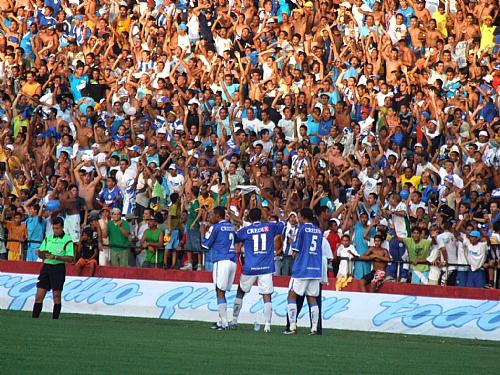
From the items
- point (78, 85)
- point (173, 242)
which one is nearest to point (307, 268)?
point (173, 242)

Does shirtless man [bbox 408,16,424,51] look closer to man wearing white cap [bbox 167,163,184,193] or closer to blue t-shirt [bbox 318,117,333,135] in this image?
blue t-shirt [bbox 318,117,333,135]

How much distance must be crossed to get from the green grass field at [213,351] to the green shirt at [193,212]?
4.29 metres

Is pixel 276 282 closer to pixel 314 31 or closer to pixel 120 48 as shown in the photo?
pixel 314 31

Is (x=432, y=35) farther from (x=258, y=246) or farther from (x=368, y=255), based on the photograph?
(x=258, y=246)

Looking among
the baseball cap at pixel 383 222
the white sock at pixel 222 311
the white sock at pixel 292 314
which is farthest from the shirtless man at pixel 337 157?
the white sock at pixel 292 314

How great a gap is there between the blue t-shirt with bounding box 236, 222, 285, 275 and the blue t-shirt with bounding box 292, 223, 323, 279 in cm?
56

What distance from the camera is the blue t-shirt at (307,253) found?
19.6m

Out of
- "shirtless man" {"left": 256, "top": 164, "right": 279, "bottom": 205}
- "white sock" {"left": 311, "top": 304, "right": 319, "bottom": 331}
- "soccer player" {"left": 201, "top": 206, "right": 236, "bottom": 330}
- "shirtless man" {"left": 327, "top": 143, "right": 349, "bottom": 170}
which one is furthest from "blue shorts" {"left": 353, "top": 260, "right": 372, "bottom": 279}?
"soccer player" {"left": 201, "top": 206, "right": 236, "bottom": 330}

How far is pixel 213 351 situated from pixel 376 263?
26.8 ft

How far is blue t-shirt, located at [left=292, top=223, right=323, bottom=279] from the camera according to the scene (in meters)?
19.6

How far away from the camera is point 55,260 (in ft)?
69.7

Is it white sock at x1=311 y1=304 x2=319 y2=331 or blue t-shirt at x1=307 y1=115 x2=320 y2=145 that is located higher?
blue t-shirt at x1=307 y1=115 x2=320 y2=145

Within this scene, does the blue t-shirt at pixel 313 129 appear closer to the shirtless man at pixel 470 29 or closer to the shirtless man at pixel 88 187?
the shirtless man at pixel 470 29

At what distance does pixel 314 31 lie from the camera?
29.5 metres
